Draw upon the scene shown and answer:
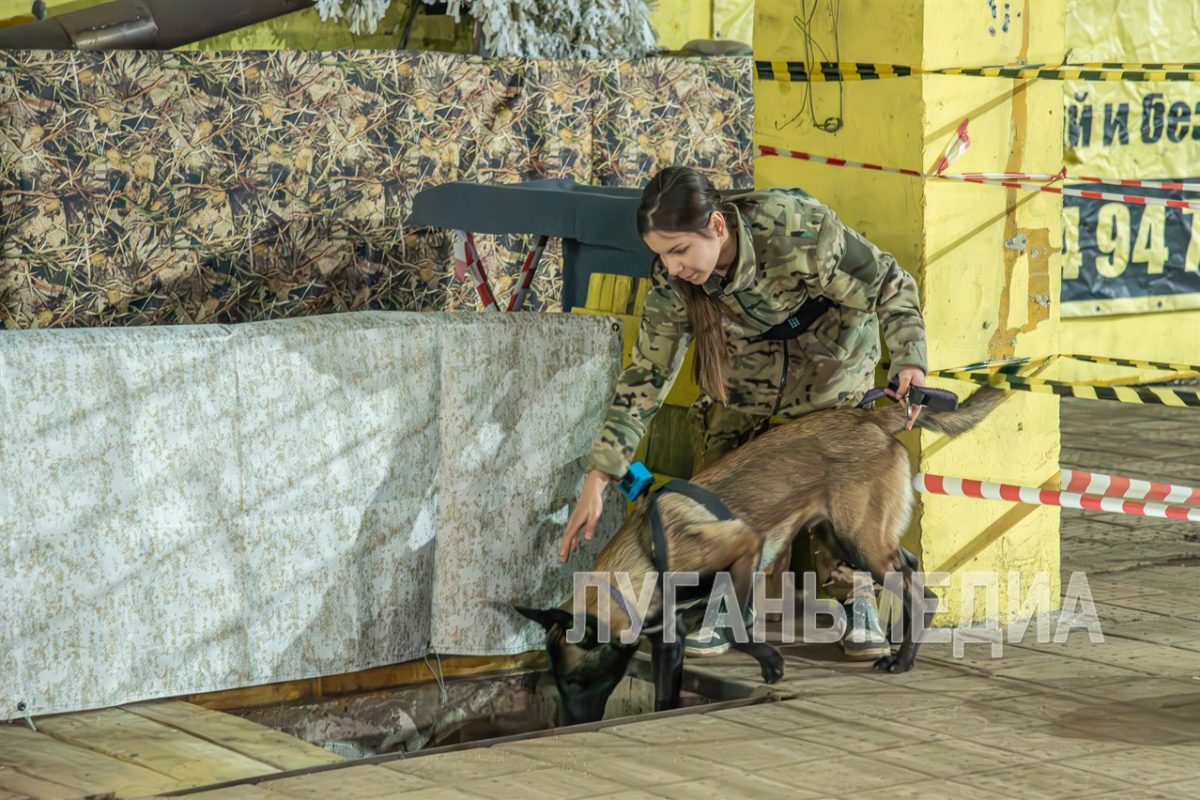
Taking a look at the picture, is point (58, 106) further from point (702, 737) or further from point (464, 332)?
point (702, 737)

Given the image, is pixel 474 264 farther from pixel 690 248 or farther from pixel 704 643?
pixel 690 248

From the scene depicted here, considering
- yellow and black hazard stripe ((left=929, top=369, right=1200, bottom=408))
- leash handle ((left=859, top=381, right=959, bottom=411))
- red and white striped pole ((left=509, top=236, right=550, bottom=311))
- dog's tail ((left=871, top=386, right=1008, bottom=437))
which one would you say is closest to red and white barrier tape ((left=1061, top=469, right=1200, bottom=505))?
yellow and black hazard stripe ((left=929, top=369, right=1200, bottom=408))

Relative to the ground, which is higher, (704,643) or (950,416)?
(950,416)

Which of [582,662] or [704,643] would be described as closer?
[582,662]

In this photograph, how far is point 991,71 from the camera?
5.53m

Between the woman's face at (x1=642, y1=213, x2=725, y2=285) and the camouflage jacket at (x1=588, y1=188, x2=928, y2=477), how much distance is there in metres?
0.11

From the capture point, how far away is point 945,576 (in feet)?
18.3

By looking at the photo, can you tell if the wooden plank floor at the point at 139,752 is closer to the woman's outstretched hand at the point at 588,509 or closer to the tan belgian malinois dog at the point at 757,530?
the tan belgian malinois dog at the point at 757,530

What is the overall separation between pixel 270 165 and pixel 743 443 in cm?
444

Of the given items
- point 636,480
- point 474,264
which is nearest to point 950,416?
point 636,480

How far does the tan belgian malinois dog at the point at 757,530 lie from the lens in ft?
16.1

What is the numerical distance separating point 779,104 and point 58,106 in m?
4.15

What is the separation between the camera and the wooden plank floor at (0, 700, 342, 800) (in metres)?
4.11

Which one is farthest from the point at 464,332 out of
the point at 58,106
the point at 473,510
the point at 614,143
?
the point at 614,143
